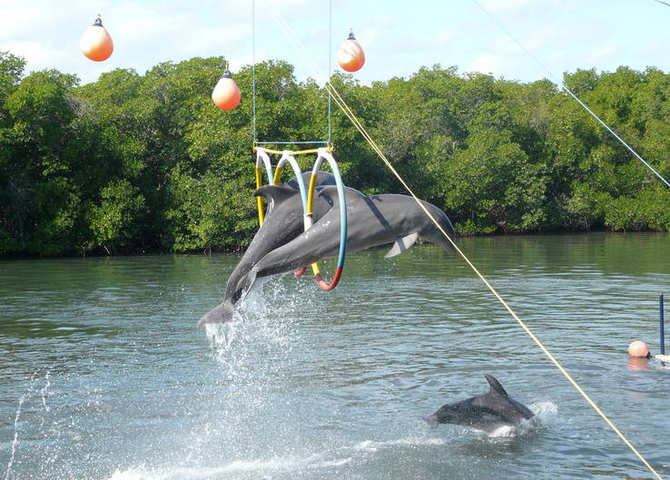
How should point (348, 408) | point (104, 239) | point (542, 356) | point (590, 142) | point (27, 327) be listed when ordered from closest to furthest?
point (348, 408) → point (542, 356) → point (27, 327) → point (104, 239) → point (590, 142)

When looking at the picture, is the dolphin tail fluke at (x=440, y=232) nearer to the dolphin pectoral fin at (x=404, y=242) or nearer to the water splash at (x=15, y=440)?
the dolphin pectoral fin at (x=404, y=242)

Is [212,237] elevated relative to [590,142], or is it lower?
lower

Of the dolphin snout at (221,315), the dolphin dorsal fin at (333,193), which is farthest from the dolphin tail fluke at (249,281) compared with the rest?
the dolphin dorsal fin at (333,193)

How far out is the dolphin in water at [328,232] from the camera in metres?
8.56

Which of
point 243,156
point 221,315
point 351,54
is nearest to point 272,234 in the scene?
point 221,315

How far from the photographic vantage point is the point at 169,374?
630 inches

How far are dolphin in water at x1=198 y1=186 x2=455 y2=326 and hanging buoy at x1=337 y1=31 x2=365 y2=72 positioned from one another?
3107 mm

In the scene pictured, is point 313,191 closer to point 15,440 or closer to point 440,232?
point 440,232

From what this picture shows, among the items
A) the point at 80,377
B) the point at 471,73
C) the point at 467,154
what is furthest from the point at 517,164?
the point at 80,377

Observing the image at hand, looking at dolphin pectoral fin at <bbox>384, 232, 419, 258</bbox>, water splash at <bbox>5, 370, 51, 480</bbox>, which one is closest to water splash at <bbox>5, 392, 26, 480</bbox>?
water splash at <bbox>5, 370, 51, 480</bbox>

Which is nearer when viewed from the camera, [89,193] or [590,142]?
[89,193]

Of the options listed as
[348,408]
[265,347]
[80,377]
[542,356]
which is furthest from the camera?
[265,347]

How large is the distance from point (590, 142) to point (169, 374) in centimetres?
5828

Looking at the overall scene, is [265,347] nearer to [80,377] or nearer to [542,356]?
[80,377]
